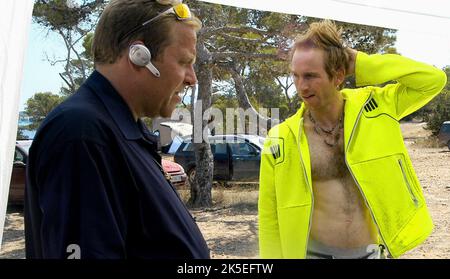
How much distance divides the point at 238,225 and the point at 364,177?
4580 millimetres

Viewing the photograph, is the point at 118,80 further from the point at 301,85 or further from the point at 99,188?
the point at 301,85

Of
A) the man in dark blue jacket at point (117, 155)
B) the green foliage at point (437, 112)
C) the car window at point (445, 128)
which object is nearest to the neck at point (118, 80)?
the man in dark blue jacket at point (117, 155)

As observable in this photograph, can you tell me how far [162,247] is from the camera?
74cm

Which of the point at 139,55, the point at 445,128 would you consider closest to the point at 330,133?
the point at 139,55

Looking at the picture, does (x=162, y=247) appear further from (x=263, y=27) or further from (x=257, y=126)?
(x=263, y=27)

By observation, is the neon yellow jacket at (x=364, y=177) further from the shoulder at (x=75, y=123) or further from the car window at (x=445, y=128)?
the car window at (x=445, y=128)

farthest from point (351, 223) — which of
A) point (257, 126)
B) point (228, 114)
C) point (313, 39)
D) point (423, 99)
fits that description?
point (228, 114)

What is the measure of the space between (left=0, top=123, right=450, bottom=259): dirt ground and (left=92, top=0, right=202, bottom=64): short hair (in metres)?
4.12

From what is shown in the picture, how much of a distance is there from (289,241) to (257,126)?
506 cm

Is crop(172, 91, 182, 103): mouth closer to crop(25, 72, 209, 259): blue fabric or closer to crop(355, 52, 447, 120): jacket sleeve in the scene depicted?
crop(25, 72, 209, 259): blue fabric

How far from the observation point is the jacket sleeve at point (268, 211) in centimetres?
157

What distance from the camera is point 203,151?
6.77 meters

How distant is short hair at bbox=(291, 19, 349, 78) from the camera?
1.68m

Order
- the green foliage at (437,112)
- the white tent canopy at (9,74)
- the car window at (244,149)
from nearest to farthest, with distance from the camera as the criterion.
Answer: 1. the white tent canopy at (9,74)
2. the car window at (244,149)
3. the green foliage at (437,112)
